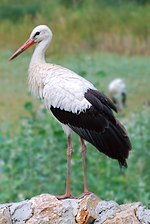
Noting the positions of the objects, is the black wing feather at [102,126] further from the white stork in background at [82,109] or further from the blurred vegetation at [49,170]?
the blurred vegetation at [49,170]

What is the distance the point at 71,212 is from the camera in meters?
4.84

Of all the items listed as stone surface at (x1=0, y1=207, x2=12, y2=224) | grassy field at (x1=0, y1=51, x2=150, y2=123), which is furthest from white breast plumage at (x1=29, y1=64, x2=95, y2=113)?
grassy field at (x1=0, y1=51, x2=150, y2=123)

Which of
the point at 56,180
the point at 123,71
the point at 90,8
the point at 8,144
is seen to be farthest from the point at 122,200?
the point at 90,8

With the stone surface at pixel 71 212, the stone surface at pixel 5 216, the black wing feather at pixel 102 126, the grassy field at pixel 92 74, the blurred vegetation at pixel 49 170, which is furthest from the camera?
the grassy field at pixel 92 74

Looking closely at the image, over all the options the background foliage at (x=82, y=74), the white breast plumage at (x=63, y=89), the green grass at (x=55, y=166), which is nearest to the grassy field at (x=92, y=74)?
the background foliage at (x=82, y=74)

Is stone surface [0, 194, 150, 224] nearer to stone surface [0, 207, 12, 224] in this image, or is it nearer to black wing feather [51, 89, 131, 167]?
stone surface [0, 207, 12, 224]

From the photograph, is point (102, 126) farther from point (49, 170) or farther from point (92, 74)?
point (92, 74)

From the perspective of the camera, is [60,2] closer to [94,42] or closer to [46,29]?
[94,42]

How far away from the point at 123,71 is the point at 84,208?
14.0 meters

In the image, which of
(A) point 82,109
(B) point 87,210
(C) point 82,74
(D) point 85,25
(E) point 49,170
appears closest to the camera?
(B) point 87,210

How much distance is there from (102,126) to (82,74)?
9.69 feet

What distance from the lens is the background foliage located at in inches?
305

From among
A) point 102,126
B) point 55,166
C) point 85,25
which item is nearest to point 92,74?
point 55,166

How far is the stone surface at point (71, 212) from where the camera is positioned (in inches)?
186
